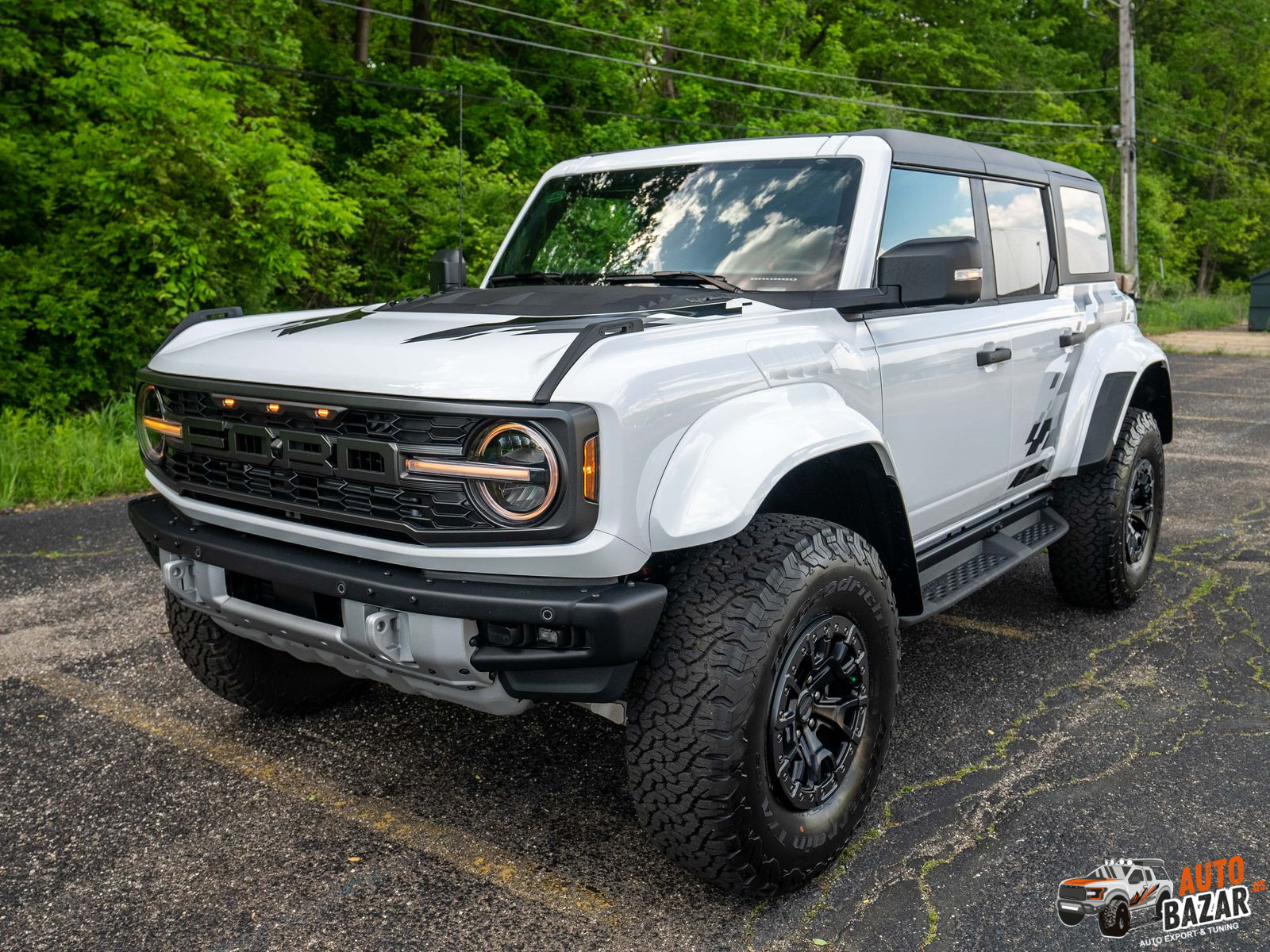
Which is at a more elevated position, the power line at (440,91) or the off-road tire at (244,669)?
the power line at (440,91)

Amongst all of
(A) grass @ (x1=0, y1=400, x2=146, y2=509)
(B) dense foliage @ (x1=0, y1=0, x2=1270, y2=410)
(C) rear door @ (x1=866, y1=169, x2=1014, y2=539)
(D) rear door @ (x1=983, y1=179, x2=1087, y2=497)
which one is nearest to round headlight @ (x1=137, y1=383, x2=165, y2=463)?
(C) rear door @ (x1=866, y1=169, x2=1014, y2=539)

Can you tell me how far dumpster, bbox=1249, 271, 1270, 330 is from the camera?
84.1ft

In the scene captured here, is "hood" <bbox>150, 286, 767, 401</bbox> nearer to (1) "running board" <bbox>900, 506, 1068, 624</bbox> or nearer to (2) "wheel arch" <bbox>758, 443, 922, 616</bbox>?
(2) "wheel arch" <bbox>758, 443, 922, 616</bbox>

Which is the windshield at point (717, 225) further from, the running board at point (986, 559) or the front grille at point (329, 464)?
the front grille at point (329, 464)

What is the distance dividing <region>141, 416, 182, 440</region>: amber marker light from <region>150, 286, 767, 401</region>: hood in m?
0.15

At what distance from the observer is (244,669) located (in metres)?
3.57

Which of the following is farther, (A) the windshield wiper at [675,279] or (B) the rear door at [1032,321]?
(B) the rear door at [1032,321]

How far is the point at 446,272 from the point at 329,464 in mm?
1920

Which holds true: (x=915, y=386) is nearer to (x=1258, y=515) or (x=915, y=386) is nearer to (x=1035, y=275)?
(x=1035, y=275)

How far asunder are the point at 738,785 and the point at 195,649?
2.01m

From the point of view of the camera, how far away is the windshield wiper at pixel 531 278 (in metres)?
3.94

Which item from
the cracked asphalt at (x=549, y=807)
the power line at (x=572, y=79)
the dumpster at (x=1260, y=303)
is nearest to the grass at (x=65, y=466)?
the cracked asphalt at (x=549, y=807)

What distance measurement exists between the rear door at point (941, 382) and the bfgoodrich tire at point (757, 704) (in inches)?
28.0

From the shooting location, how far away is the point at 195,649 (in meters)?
3.55
